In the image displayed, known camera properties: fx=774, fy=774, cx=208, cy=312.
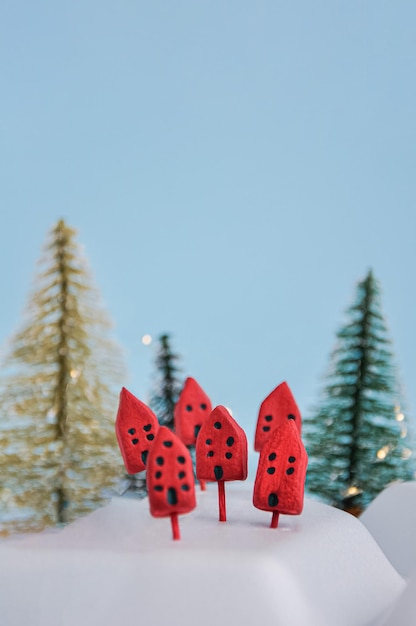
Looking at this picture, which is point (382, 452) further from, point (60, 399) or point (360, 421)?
Answer: point (60, 399)

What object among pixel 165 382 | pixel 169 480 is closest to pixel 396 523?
pixel 169 480

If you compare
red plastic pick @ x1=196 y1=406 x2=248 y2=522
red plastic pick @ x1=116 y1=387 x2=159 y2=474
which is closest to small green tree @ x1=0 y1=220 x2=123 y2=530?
red plastic pick @ x1=116 y1=387 x2=159 y2=474

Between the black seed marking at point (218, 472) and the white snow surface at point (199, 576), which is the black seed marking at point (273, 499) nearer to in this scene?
the white snow surface at point (199, 576)

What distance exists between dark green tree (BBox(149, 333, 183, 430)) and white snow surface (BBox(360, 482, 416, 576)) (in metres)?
1.38

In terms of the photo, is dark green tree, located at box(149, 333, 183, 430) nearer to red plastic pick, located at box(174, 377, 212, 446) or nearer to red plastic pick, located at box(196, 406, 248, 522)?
red plastic pick, located at box(174, 377, 212, 446)

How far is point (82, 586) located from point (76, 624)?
12 centimetres

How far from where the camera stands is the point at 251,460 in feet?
14.6

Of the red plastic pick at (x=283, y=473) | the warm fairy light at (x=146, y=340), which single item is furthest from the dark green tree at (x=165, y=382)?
the red plastic pick at (x=283, y=473)

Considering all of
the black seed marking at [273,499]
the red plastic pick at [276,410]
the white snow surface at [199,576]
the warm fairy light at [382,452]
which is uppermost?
the red plastic pick at [276,410]

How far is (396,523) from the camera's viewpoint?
372cm

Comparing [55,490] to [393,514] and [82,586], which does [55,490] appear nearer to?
[82,586]

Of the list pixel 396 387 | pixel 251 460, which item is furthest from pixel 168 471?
pixel 396 387

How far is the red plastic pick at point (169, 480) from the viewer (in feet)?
8.79

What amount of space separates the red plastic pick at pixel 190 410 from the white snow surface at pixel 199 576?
2.16ft
